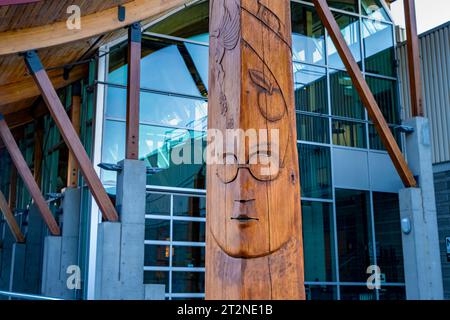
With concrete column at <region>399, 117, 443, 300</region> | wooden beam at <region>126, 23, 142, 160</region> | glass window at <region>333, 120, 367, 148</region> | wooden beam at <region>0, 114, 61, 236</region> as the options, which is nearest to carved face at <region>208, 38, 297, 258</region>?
wooden beam at <region>126, 23, 142, 160</region>

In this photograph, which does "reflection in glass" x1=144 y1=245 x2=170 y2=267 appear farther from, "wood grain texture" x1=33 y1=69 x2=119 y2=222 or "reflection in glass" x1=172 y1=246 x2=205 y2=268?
"wood grain texture" x1=33 y1=69 x2=119 y2=222

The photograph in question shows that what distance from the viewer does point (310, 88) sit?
14.3 meters

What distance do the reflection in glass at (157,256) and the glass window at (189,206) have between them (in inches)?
33.5

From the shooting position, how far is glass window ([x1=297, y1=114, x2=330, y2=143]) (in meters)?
13.9

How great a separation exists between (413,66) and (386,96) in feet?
16.4

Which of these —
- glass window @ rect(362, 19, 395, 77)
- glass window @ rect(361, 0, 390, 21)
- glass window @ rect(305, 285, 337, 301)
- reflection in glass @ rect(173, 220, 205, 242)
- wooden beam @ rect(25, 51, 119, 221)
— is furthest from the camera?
glass window @ rect(361, 0, 390, 21)

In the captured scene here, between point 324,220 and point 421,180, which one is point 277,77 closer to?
point 421,180

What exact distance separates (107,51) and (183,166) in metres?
3.13

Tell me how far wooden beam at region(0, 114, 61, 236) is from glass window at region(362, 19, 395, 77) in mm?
9215

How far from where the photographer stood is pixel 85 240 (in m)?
12.3

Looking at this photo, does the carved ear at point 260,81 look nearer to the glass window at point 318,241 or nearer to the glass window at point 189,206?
the glass window at point 189,206

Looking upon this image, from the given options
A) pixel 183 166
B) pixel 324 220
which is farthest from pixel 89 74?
pixel 324 220
